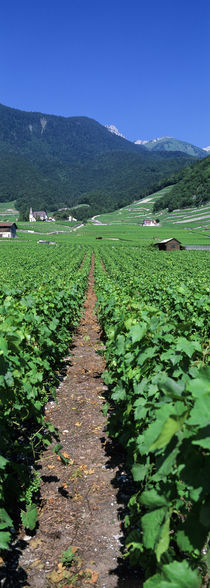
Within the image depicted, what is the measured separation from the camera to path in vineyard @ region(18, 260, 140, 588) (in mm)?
3246

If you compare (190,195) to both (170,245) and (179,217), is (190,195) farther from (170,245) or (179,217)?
(170,245)

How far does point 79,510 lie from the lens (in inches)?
160

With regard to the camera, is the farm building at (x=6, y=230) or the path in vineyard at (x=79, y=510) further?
the farm building at (x=6, y=230)

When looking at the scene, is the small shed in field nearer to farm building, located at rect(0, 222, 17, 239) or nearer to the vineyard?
farm building, located at rect(0, 222, 17, 239)

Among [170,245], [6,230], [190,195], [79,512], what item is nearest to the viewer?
[79,512]

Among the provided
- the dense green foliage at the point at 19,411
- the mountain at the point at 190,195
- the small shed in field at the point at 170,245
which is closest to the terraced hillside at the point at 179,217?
the mountain at the point at 190,195

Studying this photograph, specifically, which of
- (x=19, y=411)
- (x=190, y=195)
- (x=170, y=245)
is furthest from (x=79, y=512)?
(x=190, y=195)

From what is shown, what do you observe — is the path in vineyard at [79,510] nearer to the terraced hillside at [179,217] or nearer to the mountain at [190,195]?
the terraced hillside at [179,217]

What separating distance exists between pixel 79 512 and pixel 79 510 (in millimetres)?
35

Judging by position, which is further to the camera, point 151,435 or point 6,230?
point 6,230

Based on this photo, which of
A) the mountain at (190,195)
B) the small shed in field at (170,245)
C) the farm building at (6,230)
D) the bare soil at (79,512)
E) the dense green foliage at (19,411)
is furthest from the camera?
the mountain at (190,195)

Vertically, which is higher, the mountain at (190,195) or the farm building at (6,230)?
the mountain at (190,195)

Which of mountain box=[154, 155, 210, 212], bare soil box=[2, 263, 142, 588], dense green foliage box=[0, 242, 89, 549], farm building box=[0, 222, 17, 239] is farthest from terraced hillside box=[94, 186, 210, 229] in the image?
dense green foliage box=[0, 242, 89, 549]

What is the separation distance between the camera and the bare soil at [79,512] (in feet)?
10.6
